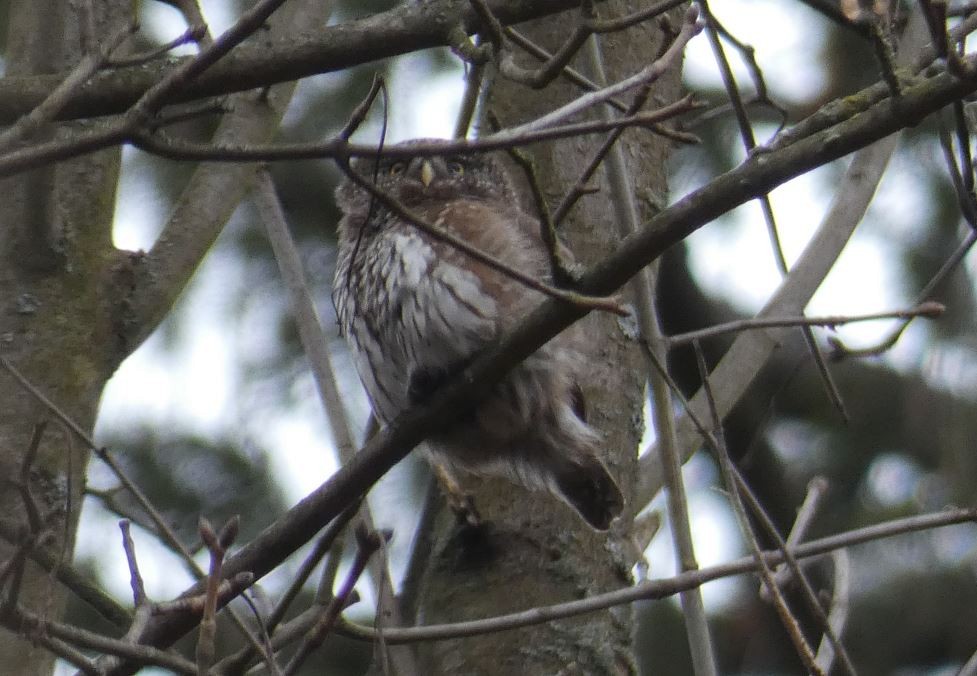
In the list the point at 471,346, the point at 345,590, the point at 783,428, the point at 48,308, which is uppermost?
the point at 783,428

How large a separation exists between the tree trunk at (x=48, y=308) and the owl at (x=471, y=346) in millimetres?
734

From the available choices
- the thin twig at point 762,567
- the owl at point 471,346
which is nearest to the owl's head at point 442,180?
the owl at point 471,346

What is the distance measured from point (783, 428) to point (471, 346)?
3.12 m

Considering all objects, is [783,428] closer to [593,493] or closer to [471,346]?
[593,493]

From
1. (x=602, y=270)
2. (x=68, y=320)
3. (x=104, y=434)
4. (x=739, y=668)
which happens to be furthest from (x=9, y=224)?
(x=739, y=668)

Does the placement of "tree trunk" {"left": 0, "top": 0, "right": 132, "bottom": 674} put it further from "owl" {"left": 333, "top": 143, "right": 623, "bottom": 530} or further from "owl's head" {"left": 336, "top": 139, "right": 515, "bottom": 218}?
"owl's head" {"left": 336, "top": 139, "right": 515, "bottom": 218}

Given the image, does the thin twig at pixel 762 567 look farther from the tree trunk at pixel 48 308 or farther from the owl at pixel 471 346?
the tree trunk at pixel 48 308

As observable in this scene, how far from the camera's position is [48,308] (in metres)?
3.20

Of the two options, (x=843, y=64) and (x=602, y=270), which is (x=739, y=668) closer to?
(x=843, y=64)

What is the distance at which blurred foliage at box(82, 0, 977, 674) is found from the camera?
568 cm

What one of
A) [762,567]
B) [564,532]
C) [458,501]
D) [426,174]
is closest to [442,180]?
[426,174]

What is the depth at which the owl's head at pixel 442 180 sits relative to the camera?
175 inches

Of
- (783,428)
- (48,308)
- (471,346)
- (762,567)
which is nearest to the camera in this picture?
(762,567)

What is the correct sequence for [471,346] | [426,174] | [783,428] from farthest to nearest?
[783,428] < [426,174] < [471,346]
